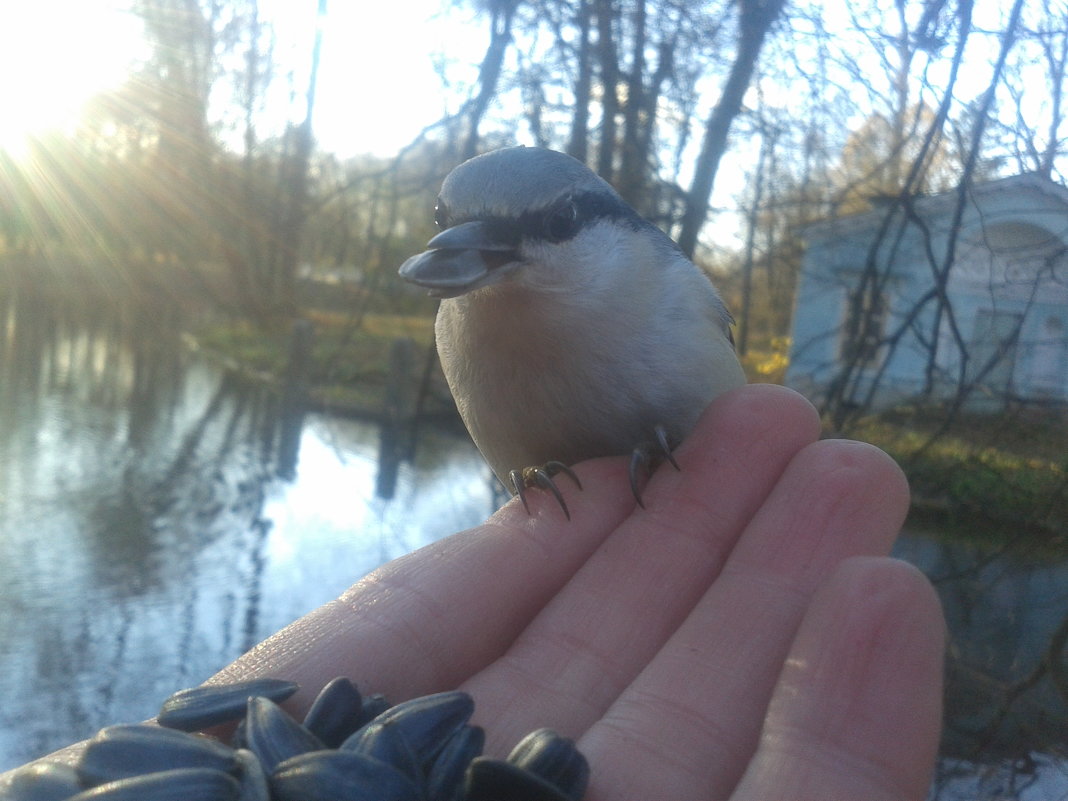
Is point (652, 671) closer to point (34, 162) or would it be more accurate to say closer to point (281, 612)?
point (281, 612)

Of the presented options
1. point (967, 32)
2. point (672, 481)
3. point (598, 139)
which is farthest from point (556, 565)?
point (598, 139)

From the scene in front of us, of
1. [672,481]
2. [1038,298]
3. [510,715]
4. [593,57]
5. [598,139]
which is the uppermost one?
[593,57]

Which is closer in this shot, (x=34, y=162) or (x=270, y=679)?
(x=270, y=679)

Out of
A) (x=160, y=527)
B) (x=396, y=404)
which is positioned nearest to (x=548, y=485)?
(x=160, y=527)

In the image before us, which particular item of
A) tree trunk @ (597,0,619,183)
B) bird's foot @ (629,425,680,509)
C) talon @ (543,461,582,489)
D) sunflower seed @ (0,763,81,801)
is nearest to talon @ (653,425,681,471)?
bird's foot @ (629,425,680,509)

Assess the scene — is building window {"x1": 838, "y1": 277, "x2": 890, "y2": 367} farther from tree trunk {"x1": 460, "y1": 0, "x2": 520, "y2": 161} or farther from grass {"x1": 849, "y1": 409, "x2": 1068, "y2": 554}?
tree trunk {"x1": 460, "y1": 0, "x2": 520, "y2": 161}

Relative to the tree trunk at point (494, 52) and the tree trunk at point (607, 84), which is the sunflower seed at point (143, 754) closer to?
the tree trunk at point (607, 84)

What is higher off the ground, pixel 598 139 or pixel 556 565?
Result: pixel 598 139
